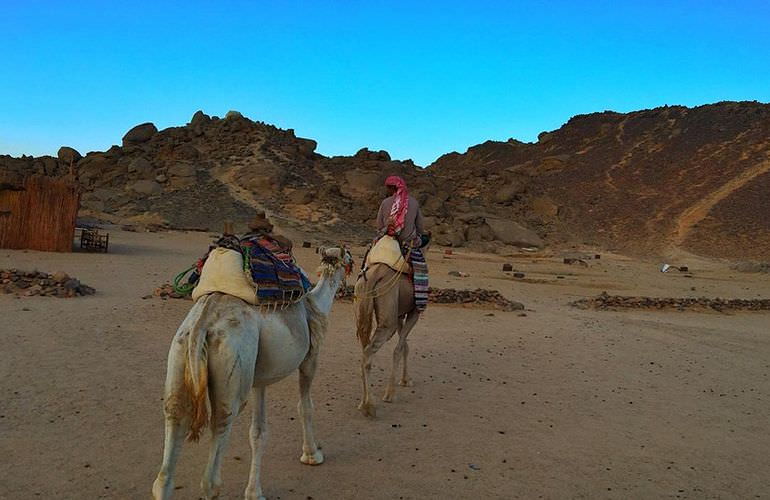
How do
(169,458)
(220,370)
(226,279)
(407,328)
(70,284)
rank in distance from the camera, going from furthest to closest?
(70,284) → (407,328) → (226,279) → (220,370) → (169,458)

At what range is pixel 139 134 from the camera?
50906 millimetres

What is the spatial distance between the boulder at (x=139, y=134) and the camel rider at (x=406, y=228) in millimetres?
48493

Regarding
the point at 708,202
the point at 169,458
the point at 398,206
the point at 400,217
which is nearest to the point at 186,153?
the point at 708,202

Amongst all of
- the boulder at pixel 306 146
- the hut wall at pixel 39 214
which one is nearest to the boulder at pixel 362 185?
the boulder at pixel 306 146

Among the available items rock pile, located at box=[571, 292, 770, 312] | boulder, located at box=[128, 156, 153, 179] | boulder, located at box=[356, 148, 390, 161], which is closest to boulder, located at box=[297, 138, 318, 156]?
boulder, located at box=[356, 148, 390, 161]

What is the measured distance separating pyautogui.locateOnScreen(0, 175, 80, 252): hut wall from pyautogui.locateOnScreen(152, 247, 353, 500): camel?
19.1 meters

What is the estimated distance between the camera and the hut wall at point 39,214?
20.2 metres

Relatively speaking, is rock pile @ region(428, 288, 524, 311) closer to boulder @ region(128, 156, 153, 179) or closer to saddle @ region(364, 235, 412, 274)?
saddle @ region(364, 235, 412, 274)

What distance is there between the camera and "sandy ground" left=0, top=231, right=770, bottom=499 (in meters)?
4.87

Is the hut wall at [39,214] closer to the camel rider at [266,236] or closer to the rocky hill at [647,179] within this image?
the camel rider at [266,236]

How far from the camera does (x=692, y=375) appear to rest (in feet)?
29.7

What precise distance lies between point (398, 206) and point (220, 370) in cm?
405

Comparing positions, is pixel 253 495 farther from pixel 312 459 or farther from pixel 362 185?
→ pixel 362 185

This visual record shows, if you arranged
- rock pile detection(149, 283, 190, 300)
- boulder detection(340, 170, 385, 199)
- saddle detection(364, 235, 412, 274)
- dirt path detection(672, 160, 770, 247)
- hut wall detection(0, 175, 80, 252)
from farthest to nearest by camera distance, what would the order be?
boulder detection(340, 170, 385, 199)
dirt path detection(672, 160, 770, 247)
hut wall detection(0, 175, 80, 252)
rock pile detection(149, 283, 190, 300)
saddle detection(364, 235, 412, 274)
